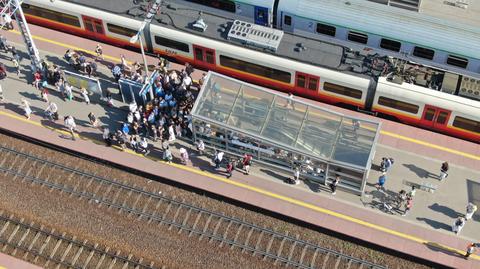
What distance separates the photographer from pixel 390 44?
38281 millimetres

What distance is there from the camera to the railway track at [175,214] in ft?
101

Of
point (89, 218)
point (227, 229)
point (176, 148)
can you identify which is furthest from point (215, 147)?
point (89, 218)

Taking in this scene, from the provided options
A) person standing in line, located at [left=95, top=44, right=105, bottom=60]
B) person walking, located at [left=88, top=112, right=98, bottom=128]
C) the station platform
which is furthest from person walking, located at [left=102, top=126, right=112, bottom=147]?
person standing in line, located at [left=95, top=44, right=105, bottom=60]

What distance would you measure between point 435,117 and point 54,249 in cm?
2230

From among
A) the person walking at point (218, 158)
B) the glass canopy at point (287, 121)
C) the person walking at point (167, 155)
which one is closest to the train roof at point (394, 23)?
the glass canopy at point (287, 121)

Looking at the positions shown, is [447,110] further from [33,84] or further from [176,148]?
[33,84]

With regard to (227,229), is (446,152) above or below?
above

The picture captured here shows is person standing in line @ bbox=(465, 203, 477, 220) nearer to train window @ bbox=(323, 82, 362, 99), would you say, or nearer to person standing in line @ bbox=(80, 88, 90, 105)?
train window @ bbox=(323, 82, 362, 99)

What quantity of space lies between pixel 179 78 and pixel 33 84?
9.54 m

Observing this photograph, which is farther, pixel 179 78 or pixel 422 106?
pixel 179 78

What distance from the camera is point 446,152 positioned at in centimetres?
3528

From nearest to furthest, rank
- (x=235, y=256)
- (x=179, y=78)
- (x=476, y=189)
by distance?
1. (x=235, y=256)
2. (x=476, y=189)
3. (x=179, y=78)

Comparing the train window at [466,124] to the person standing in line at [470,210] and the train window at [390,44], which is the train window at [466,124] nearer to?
the person standing in line at [470,210]

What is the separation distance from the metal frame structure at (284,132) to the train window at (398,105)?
12.4 feet
